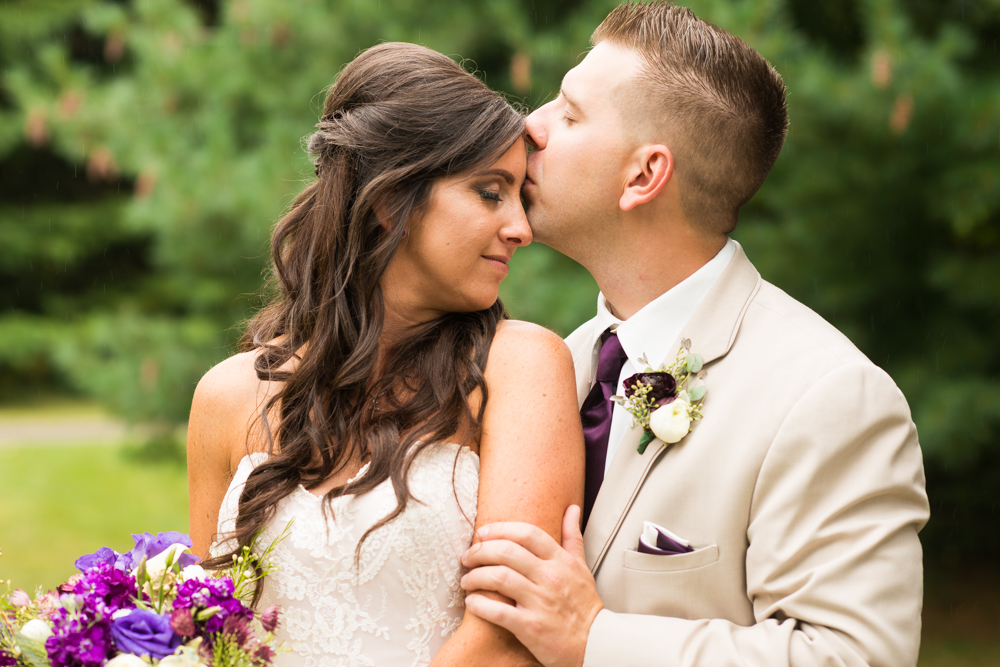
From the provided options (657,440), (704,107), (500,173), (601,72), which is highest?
(601,72)

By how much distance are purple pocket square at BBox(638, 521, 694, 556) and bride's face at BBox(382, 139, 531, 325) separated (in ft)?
2.81

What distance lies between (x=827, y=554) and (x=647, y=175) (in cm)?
131

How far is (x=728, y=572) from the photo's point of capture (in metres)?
2.60

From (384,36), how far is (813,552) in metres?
5.67

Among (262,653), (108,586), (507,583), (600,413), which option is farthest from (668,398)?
(108,586)

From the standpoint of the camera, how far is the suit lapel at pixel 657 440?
2.75m

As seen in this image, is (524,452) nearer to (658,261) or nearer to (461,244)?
(461,244)

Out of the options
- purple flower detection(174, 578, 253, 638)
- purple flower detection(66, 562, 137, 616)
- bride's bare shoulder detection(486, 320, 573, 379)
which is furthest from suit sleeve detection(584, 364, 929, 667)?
purple flower detection(66, 562, 137, 616)

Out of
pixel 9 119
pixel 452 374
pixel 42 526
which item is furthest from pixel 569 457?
pixel 9 119

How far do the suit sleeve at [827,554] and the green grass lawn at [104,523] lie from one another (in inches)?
227

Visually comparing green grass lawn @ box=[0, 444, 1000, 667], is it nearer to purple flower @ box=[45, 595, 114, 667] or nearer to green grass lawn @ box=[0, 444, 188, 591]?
green grass lawn @ box=[0, 444, 188, 591]

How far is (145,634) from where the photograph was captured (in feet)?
6.89

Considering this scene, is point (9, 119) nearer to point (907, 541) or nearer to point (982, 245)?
point (982, 245)

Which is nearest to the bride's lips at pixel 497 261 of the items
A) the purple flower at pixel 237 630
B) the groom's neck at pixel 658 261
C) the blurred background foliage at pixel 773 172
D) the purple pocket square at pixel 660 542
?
the groom's neck at pixel 658 261
